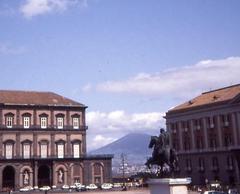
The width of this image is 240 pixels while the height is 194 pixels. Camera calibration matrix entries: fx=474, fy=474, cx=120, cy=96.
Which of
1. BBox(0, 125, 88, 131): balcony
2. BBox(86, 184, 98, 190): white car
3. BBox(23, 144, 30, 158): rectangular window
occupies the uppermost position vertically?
BBox(0, 125, 88, 131): balcony

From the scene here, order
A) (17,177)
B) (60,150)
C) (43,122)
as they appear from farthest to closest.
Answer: (60,150)
(43,122)
(17,177)

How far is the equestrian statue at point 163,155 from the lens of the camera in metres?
26.0

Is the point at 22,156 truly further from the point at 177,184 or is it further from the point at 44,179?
the point at 177,184

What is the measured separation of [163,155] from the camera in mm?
26078

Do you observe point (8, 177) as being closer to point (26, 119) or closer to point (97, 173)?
point (26, 119)

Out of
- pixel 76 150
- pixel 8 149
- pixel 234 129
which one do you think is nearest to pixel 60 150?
pixel 76 150

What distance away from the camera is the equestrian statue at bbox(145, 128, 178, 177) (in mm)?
26031

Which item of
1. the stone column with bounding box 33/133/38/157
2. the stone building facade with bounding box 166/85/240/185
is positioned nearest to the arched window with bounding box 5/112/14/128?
the stone column with bounding box 33/133/38/157

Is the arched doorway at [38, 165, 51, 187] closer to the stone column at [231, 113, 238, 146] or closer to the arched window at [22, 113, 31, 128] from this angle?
the arched window at [22, 113, 31, 128]

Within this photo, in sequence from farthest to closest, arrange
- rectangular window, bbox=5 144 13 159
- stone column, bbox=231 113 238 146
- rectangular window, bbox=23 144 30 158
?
rectangular window, bbox=23 144 30 158, rectangular window, bbox=5 144 13 159, stone column, bbox=231 113 238 146

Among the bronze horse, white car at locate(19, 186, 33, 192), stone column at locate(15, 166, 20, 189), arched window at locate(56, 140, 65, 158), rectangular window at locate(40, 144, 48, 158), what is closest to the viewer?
the bronze horse

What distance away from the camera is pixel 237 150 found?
6162 centimetres

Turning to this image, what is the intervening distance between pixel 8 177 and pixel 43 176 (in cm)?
617

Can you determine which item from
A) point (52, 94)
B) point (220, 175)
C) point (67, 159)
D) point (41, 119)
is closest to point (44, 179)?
point (67, 159)
